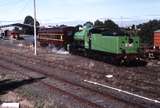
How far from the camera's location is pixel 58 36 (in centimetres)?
4122

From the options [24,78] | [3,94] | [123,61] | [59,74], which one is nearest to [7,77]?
[24,78]

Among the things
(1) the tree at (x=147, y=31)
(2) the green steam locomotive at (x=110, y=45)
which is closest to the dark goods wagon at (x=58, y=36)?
(2) the green steam locomotive at (x=110, y=45)

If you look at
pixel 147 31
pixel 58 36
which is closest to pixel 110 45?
pixel 58 36

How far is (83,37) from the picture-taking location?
33.7m

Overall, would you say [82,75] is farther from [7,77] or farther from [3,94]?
[3,94]

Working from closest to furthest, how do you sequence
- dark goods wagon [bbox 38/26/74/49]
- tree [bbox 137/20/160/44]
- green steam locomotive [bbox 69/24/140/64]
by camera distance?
green steam locomotive [bbox 69/24/140/64], dark goods wagon [bbox 38/26/74/49], tree [bbox 137/20/160/44]

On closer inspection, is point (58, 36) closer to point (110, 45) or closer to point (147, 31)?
point (147, 31)

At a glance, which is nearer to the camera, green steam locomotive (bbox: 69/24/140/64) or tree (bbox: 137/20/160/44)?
green steam locomotive (bbox: 69/24/140/64)

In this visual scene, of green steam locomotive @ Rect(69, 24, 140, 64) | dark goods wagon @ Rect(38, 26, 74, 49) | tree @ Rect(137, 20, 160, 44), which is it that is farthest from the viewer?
tree @ Rect(137, 20, 160, 44)

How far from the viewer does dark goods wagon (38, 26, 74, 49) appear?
39.3 m

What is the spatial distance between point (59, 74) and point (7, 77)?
10.7 feet

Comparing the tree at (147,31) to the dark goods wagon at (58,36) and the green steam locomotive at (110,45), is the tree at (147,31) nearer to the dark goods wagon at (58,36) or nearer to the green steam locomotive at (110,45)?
the dark goods wagon at (58,36)

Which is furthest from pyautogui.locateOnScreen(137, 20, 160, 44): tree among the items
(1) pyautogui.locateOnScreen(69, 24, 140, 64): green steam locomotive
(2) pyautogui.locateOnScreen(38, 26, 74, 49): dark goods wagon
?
(1) pyautogui.locateOnScreen(69, 24, 140, 64): green steam locomotive

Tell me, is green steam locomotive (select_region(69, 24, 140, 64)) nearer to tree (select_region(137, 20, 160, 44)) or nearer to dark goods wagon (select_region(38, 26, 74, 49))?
dark goods wagon (select_region(38, 26, 74, 49))
